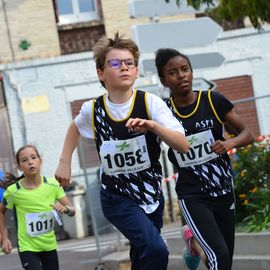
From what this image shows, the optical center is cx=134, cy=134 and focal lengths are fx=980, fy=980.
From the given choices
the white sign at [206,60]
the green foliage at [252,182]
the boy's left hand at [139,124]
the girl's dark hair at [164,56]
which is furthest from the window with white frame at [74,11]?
the boy's left hand at [139,124]

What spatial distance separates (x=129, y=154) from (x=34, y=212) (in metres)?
3.09

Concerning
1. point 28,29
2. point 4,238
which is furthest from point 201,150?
point 28,29

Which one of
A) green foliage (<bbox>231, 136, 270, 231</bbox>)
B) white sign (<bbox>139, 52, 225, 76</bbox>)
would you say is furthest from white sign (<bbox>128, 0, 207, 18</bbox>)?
green foliage (<bbox>231, 136, 270, 231</bbox>)

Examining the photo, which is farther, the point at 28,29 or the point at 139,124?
the point at 28,29

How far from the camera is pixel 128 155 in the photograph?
6312mm

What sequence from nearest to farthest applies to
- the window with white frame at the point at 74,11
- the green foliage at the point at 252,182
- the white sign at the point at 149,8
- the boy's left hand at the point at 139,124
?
the boy's left hand at the point at 139,124, the green foliage at the point at 252,182, the white sign at the point at 149,8, the window with white frame at the point at 74,11

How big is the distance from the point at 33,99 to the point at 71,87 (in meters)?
0.92

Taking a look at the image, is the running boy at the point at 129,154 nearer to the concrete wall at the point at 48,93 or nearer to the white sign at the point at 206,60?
the white sign at the point at 206,60

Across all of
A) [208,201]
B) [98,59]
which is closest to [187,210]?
[208,201]

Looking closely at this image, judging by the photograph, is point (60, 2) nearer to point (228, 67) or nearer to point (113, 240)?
point (228, 67)

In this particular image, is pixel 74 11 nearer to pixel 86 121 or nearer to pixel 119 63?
pixel 86 121

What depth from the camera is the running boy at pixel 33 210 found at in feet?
29.6

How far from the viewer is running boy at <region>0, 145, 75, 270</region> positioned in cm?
902

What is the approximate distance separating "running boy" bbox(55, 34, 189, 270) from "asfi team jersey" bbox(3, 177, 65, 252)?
2682 mm
